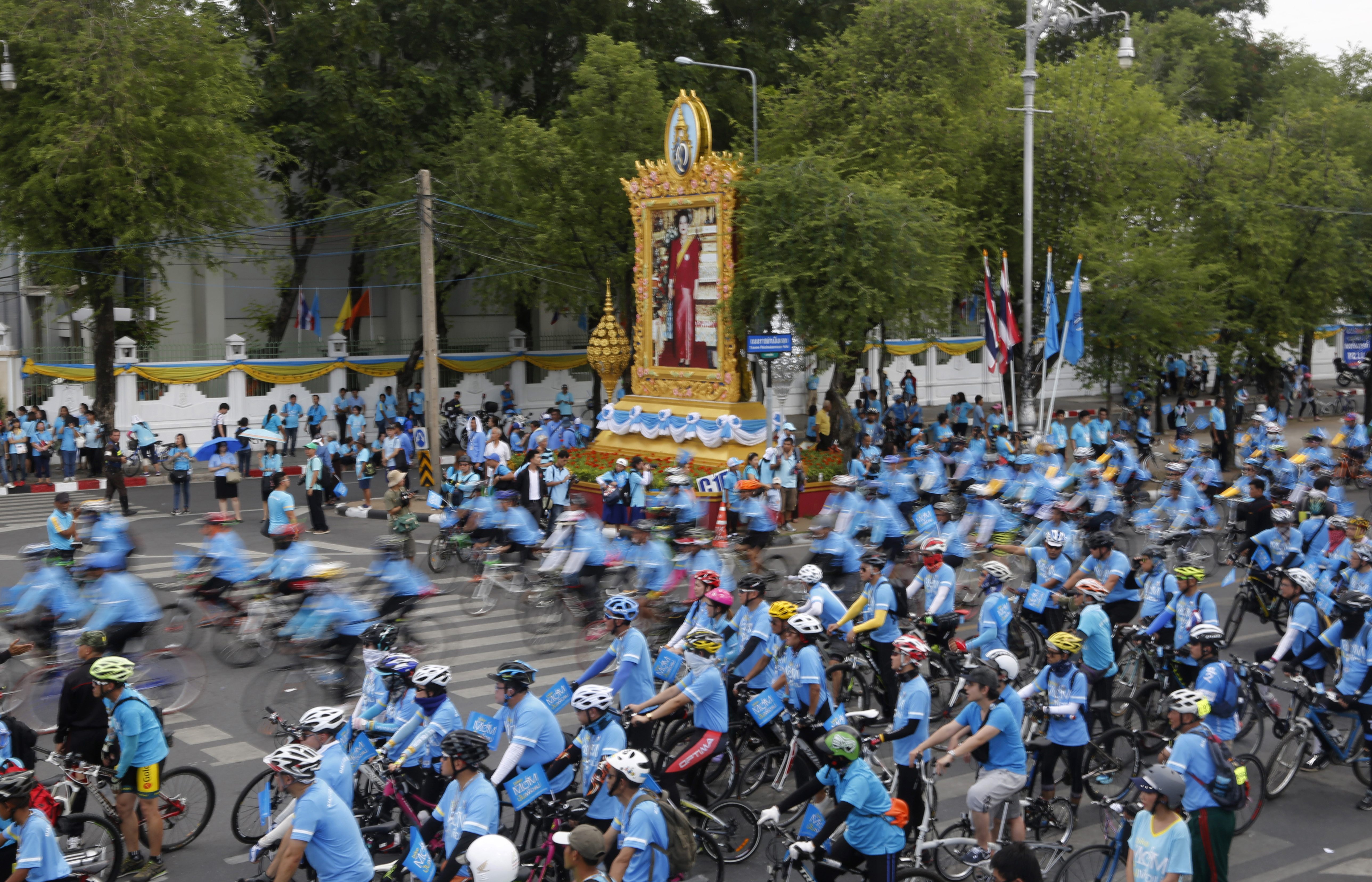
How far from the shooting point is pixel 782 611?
10203 millimetres

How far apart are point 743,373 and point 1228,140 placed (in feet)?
45.4

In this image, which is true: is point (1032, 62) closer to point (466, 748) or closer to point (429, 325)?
point (429, 325)

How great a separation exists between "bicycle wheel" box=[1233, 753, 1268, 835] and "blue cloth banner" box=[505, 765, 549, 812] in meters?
5.26

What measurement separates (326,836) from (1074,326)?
70.5 feet

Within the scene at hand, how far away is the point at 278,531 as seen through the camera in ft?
48.9

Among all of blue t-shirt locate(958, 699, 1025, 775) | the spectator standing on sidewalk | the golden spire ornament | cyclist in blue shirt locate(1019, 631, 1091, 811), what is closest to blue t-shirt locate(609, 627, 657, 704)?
blue t-shirt locate(958, 699, 1025, 775)

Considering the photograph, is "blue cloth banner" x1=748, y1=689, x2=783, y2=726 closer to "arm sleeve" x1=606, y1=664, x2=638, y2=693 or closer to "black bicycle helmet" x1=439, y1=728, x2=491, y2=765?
"arm sleeve" x1=606, y1=664, x2=638, y2=693

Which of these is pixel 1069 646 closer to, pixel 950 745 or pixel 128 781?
pixel 950 745

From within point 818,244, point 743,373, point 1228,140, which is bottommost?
point 743,373

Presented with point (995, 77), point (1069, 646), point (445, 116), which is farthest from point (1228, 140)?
point (1069, 646)

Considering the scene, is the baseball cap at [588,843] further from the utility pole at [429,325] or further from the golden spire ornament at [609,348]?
the golden spire ornament at [609,348]

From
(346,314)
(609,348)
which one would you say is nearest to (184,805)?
(609,348)

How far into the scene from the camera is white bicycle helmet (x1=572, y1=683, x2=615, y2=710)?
26.1 feet

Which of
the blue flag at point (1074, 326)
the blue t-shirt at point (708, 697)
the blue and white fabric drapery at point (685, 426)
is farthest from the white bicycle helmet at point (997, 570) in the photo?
the blue flag at point (1074, 326)
